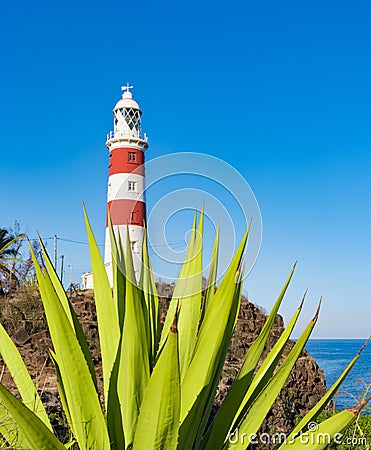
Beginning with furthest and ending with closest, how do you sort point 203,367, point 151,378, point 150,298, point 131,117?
1. point 131,117
2. point 150,298
3. point 203,367
4. point 151,378

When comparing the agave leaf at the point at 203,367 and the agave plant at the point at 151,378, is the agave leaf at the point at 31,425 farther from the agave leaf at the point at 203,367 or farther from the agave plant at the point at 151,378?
the agave leaf at the point at 203,367

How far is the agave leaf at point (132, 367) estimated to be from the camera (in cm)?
171

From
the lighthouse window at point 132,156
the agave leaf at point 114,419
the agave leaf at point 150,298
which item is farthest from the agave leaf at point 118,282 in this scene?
the lighthouse window at point 132,156

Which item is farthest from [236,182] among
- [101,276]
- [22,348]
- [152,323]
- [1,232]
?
[1,232]

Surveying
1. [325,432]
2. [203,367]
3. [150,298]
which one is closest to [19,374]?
[150,298]

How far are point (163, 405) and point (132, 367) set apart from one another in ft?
1.38

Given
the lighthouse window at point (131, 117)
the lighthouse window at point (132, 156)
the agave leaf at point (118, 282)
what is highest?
the lighthouse window at point (131, 117)

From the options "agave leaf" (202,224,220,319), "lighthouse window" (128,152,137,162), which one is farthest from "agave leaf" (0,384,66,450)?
"lighthouse window" (128,152,137,162)

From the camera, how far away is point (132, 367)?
1739 mm

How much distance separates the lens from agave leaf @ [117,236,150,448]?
1711 mm

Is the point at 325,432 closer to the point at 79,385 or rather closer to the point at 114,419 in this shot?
the point at 114,419

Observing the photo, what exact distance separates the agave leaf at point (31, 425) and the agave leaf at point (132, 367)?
361 millimetres

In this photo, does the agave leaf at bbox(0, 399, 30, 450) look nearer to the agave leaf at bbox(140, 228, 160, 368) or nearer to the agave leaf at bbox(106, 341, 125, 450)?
the agave leaf at bbox(106, 341, 125, 450)

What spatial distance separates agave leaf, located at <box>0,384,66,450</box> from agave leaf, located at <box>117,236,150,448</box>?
361 mm
